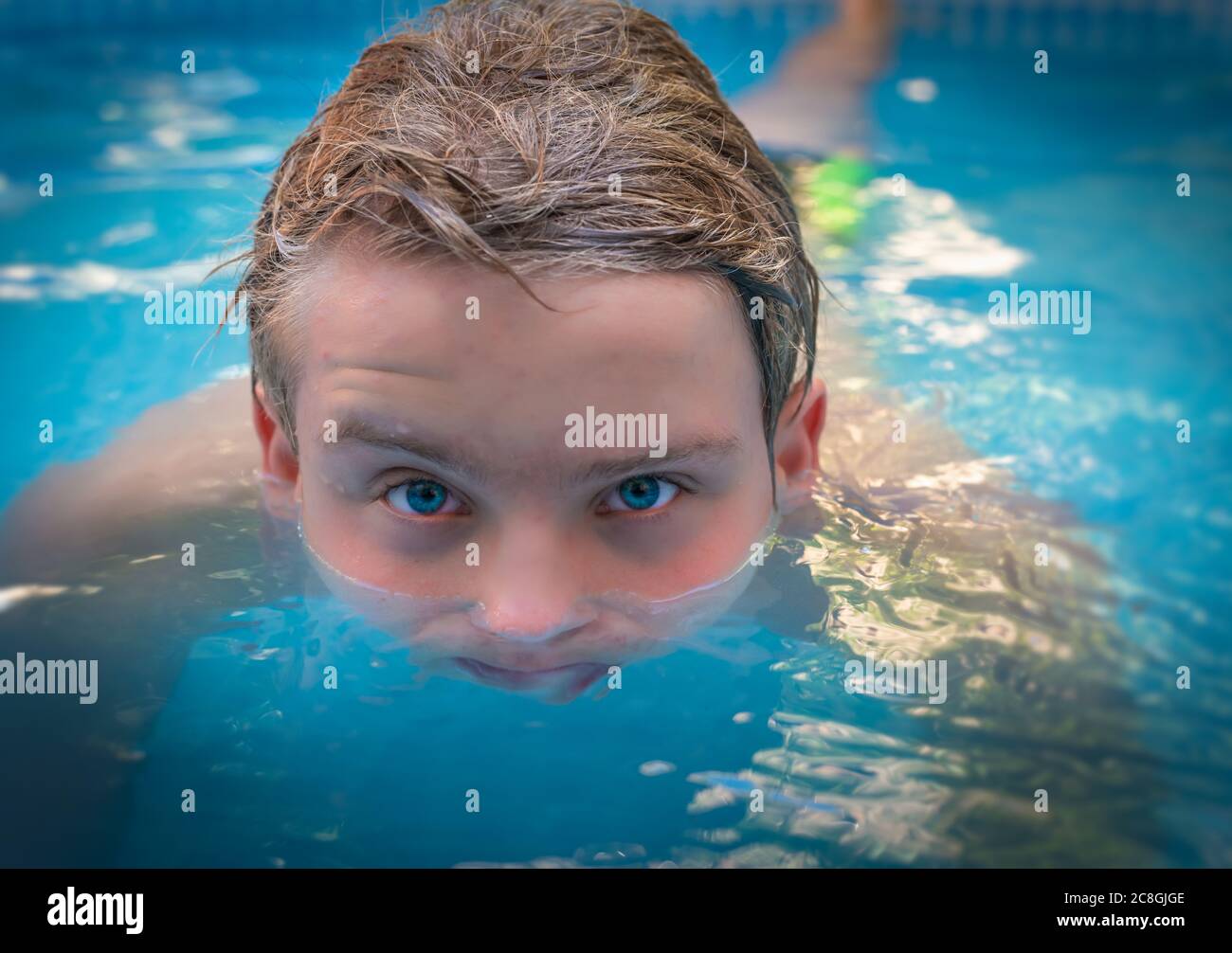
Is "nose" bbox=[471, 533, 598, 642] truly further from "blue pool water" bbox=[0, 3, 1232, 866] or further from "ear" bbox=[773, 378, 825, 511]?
"ear" bbox=[773, 378, 825, 511]

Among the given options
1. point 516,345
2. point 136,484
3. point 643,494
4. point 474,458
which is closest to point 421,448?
point 474,458

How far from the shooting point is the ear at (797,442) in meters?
2.20

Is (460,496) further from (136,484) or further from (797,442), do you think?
(136,484)

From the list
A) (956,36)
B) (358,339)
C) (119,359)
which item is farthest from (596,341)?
(956,36)

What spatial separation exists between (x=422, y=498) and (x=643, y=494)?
0.33 metres

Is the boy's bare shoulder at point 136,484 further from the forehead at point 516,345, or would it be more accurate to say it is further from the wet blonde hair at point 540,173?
the forehead at point 516,345

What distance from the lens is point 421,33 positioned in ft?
7.32

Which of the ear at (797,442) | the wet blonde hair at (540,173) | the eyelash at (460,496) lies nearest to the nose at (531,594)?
the eyelash at (460,496)

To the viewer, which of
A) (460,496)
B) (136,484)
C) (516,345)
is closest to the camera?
(516,345)

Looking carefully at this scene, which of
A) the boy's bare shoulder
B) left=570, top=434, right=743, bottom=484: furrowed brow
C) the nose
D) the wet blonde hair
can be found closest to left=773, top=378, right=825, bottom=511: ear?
the wet blonde hair

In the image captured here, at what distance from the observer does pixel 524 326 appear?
5.53ft
